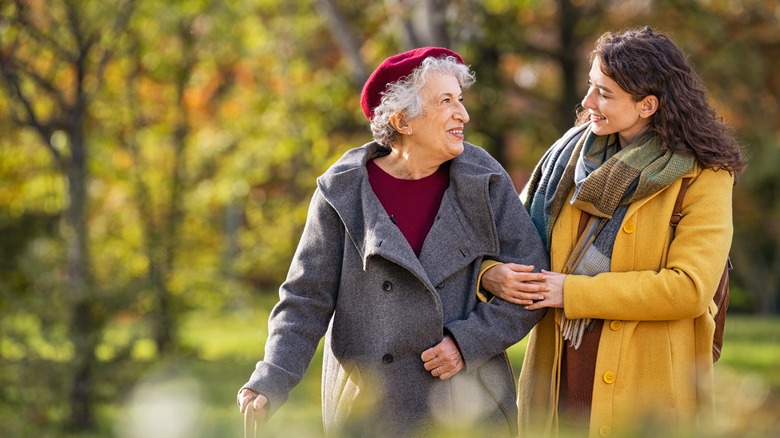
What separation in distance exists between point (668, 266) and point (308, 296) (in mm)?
1028

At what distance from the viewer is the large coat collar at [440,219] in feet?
9.82

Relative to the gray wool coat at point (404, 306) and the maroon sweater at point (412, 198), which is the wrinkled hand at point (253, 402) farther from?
the maroon sweater at point (412, 198)

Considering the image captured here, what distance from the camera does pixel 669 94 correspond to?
2.96 metres

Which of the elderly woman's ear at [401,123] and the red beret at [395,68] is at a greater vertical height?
the red beret at [395,68]

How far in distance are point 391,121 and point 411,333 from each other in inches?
24.2

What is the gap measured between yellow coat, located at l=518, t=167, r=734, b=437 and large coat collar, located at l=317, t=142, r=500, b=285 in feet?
0.81

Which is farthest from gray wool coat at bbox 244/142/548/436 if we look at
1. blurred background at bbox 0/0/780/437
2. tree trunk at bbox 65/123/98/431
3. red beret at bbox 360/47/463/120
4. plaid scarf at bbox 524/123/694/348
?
tree trunk at bbox 65/123/98/431

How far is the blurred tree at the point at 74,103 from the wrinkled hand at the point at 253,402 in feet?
13.0

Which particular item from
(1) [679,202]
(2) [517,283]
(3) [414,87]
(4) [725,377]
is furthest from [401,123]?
(4) [725,377]

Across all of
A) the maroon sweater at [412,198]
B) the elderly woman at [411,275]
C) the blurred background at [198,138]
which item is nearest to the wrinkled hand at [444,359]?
the elderly woman at [411,275]

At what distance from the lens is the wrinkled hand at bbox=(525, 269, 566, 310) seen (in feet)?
9.86

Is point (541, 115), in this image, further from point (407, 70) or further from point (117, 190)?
point (407, 70)

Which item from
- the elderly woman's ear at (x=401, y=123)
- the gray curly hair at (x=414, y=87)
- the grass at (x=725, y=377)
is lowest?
the grass at (x=725, y=377)

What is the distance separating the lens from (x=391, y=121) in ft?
10.1
